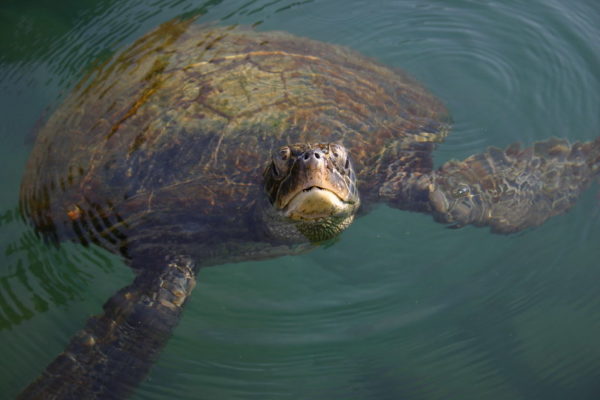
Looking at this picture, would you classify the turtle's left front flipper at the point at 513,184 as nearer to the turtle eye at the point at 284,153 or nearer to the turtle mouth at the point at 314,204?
the turtle mouth at the point at 314,204

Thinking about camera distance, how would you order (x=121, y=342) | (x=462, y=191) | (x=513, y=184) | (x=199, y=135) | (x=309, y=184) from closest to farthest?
1. (x=309, y=184)
2. (x=121, y=342)
3. (x=199, y=135)
4. (x=462, y=191)
5. (x=513, y=184)

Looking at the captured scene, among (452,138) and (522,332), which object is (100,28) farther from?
(522,332)

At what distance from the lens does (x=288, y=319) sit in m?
3.80

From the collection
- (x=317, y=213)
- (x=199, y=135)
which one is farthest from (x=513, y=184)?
(x=199, y=135)

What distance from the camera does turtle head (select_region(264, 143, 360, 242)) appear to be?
3.07 m

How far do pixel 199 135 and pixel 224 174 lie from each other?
0.32 metres

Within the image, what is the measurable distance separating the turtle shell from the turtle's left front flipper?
0.35m

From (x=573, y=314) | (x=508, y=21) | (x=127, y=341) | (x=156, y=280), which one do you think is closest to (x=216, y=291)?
(x=156, y=280)

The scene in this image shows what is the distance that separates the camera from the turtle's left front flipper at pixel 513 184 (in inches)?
160

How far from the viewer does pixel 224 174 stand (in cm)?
359

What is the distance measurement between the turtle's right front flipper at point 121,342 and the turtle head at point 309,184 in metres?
0.88

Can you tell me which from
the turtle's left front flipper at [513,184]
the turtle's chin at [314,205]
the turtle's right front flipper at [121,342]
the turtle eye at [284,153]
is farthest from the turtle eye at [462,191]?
the turtle's right front flipper at [121,342]

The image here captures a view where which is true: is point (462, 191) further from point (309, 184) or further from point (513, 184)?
point (309, 184)

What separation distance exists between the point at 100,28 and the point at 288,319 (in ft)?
13.0
